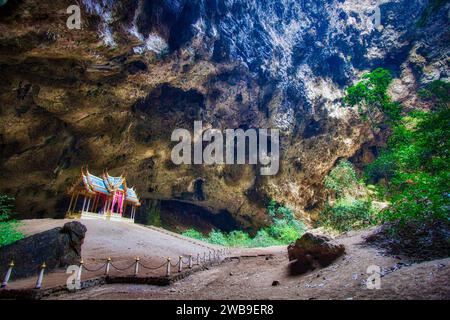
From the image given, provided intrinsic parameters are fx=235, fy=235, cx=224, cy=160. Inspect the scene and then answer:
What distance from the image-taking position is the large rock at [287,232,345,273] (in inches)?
285

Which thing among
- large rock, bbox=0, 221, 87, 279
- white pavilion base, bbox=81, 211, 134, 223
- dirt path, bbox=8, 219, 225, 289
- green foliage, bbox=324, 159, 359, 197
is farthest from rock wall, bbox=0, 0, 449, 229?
large rock, bbox=0, 221, 87, 279

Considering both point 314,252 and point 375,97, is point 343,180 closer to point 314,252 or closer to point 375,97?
point 375,97

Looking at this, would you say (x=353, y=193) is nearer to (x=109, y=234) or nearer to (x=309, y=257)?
(x=309, y=257)

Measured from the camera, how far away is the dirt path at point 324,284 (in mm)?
3622

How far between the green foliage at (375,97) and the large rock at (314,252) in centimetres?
1851

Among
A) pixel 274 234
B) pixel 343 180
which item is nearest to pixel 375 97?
pixel 343 180

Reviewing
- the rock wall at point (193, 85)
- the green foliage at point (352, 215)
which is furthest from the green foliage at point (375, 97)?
the green foliage at point (352, 215)

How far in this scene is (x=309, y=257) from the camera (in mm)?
7594

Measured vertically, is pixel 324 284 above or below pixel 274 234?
below

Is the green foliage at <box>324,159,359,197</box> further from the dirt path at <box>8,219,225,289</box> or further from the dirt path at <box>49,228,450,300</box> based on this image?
the dirt path at <box>8,219,225,289</box>

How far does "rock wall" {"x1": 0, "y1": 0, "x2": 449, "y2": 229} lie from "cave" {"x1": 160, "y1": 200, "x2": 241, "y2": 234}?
1248 mm

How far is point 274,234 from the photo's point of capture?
2220 cm

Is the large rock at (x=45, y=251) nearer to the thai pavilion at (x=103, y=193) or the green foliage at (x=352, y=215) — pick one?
the thai pavilion at (x=103, y=193)

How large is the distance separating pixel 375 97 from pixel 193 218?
22904mm
